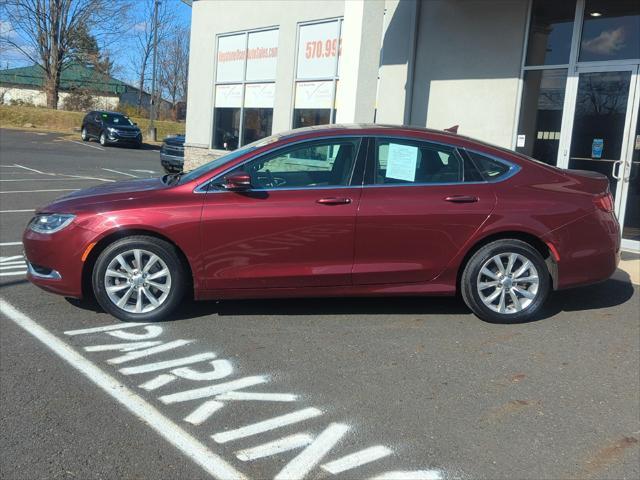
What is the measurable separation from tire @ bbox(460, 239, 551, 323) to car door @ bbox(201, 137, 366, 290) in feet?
3.47

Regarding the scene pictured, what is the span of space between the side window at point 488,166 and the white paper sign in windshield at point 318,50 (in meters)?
7.61

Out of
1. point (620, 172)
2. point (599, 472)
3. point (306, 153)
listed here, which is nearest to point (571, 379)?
point (599, 472)

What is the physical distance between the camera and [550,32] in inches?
366

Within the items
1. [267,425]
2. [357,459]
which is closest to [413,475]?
[357,459]

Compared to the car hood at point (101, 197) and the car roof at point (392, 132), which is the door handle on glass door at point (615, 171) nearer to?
the car roof at point (392, 132)

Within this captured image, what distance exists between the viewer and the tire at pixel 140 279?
16.4 feet

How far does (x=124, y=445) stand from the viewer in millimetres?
3230

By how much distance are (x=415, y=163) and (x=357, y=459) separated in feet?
9.22

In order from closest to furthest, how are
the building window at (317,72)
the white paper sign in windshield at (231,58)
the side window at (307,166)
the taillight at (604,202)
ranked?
1. the side window at (307,166)
2. the taillight at (604,202)
3. the building window at (317,72)
4. the white paper sign in windshield at (231,58)

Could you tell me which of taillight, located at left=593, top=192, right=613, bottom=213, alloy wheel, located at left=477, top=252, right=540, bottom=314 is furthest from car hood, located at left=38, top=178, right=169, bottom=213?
taillight, located at left=593, top=192, right=613, bottom=213

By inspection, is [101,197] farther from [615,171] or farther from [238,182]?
[615,171]

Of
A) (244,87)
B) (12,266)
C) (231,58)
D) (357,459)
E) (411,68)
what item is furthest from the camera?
(231,58)

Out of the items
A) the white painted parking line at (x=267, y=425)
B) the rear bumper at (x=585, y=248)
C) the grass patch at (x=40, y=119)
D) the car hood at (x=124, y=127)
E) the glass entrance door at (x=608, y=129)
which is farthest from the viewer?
the grass patch at (x=40, y=119)

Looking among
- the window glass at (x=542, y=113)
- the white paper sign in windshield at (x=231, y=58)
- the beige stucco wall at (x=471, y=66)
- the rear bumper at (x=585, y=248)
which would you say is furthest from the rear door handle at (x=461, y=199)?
the white paper sign in windshield at (x=231, y=58)
